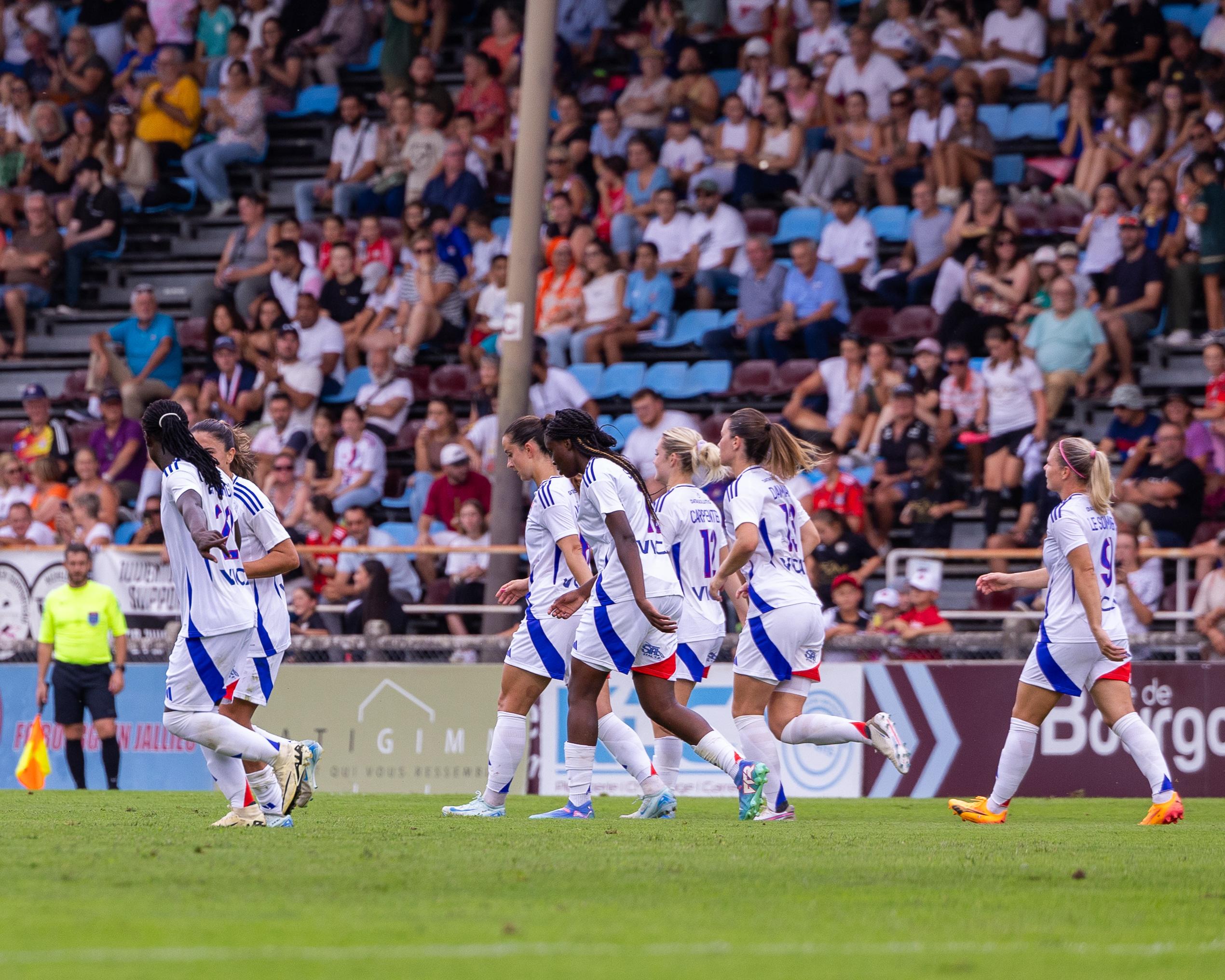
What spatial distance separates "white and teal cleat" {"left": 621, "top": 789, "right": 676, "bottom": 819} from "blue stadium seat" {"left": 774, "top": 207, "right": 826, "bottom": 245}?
10.7 meters

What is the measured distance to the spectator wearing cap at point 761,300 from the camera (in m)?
18.8

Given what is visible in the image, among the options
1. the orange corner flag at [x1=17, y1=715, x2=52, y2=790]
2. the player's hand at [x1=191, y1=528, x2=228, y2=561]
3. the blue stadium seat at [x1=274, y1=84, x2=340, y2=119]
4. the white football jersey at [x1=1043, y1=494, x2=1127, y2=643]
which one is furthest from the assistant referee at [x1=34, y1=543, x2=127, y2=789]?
the blue stadium seat at [x1=274, y1=84, x2=340, y2=119]

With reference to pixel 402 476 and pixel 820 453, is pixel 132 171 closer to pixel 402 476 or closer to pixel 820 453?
pixel 402 476

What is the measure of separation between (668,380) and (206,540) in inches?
459

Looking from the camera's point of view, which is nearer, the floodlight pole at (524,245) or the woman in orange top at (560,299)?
the floodlight pole at (524,245)

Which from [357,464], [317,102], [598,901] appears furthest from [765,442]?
[317,102]

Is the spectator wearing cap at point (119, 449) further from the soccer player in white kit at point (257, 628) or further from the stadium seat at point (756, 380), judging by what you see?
the soccer player in white kit at point (257, 628)

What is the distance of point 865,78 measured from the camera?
66.3ft

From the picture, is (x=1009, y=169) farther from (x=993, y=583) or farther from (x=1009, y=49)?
(x=993, y=583)

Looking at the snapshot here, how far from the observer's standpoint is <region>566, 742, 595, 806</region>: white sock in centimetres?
998

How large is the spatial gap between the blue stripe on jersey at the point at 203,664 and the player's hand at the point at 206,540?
573mm

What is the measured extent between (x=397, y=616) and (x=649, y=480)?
2702 millimetres

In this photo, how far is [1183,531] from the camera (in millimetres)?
15219

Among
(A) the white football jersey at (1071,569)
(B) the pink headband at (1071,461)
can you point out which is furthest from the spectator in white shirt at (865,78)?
(A) the white football jersey at (1071,569)
